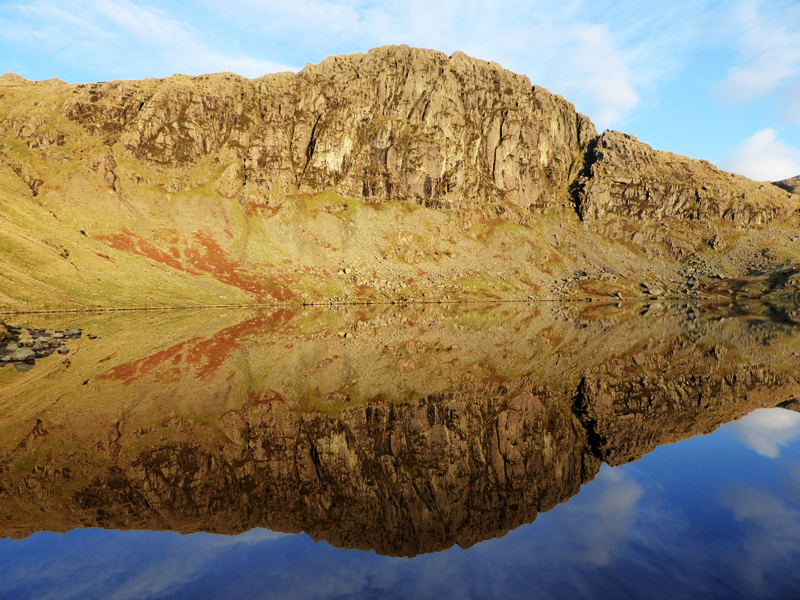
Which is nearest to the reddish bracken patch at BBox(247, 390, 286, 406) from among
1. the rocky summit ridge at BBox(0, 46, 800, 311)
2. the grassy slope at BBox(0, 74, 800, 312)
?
the grassy slope at BBox(0, 74, 800, 312)

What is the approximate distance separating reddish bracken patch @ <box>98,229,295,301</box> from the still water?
82.3 metres

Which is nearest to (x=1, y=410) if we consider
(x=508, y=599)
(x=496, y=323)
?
(x=508, y=599)

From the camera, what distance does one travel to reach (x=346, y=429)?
23.9 meters

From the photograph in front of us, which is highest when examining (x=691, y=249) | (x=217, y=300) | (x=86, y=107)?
(x=86, y=107)

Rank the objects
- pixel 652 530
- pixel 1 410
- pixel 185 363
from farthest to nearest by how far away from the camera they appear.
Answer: pixel 185 363
pixel 1 410
pixel 652 530

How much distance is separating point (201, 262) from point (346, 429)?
4639 inches

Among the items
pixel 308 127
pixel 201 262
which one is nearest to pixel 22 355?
pixel 201 262

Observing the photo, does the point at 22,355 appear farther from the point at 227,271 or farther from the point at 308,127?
the point at 308,127

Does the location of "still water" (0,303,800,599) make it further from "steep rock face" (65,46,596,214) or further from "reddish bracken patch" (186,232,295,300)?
"steep rock face" (65,46,596,214)

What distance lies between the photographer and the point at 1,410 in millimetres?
25234

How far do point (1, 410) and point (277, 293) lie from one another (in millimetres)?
97193

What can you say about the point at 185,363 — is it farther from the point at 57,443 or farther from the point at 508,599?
the point at 508,599

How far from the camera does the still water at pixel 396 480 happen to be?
39.4 feet

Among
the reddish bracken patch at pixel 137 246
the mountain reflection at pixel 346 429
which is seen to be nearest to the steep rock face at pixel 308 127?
the reddish bracken patch at pixel 137 246
